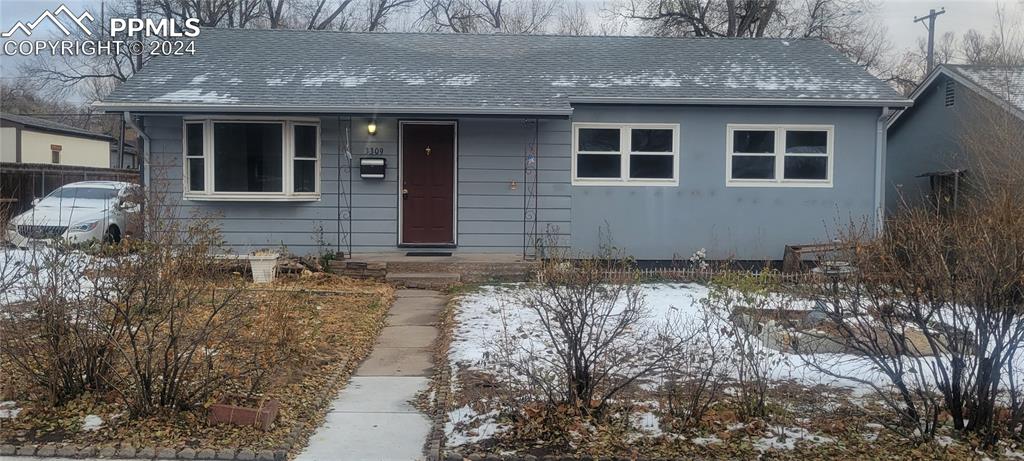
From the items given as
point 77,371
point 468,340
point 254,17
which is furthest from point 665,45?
point 254,17

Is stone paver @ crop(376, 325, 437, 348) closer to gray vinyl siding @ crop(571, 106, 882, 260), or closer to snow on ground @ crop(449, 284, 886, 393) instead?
snow on ground @ crop(449, 284, 886, 393)

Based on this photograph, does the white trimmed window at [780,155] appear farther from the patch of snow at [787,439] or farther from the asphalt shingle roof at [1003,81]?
the patch of snow at [787,439]

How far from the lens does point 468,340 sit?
26.2 ft

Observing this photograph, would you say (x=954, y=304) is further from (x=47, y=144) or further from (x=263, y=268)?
(x=47, y=144)

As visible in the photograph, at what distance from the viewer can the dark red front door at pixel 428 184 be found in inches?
528

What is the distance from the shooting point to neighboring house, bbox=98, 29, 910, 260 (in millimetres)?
13008

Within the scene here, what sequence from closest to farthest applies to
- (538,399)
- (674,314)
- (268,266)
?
(538,399), (674,314), (268,266)

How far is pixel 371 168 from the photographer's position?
13.1 meters

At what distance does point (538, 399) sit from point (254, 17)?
31593mm

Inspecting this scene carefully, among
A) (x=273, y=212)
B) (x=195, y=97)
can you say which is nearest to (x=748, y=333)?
(x=273, y=212)

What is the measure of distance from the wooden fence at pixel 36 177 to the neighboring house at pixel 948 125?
60.2 ft

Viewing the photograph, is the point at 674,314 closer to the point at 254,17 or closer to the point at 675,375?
the point at 675,375

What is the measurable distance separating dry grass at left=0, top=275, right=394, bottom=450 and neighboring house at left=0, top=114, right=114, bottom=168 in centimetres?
2088

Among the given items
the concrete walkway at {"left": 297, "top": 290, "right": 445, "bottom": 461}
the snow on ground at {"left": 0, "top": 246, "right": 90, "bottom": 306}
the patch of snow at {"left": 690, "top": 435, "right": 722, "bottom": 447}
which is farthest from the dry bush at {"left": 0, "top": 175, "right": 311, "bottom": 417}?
the patch of snow at {"left": 690, "top": 435, "right": 722, "bottom": 447}
